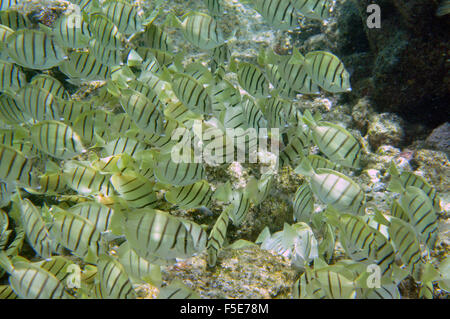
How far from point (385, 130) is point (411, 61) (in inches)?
53.8

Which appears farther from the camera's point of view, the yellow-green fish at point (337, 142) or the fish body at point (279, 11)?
the fish body at point (279, 11)

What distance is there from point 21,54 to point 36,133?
1.10 metres

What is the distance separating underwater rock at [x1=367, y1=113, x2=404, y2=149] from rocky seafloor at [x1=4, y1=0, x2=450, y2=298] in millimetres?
18

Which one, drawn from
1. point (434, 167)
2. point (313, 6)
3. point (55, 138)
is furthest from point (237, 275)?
point (434, 167)

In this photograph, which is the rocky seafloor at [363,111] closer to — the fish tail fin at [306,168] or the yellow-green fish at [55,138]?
the fish tail fin at [306,168]

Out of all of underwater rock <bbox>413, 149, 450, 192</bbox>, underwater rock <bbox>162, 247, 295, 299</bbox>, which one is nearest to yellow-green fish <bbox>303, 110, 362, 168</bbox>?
underwater rock <bbox>162, 247, 295, 299</bbox>

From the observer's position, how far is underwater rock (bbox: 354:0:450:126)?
16.8 ft

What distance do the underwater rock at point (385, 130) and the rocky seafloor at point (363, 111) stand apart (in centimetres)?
2

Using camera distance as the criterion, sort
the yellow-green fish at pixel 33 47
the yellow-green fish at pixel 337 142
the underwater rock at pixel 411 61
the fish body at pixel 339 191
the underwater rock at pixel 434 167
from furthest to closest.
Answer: the underwater rock at pixel 411 61, the underwater rock at pixel 434 167, the yellow-green fish at pixel 33 47, the yellow-green fish at pixel 337 142, the fish body at pixel 339 191

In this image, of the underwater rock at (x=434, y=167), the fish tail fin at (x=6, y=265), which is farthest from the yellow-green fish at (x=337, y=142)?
the underwater rock at (x=434, y=167)

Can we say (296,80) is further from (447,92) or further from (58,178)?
(447,92)

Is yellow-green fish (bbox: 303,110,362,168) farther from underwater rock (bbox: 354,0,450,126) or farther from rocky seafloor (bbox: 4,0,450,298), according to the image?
underwater rock (bbox: 354,0,450,126)

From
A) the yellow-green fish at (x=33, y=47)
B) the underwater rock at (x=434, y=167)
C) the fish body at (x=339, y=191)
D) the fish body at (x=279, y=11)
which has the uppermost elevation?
the fish body at (x=279, y=11)

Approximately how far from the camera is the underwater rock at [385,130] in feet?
19.7
